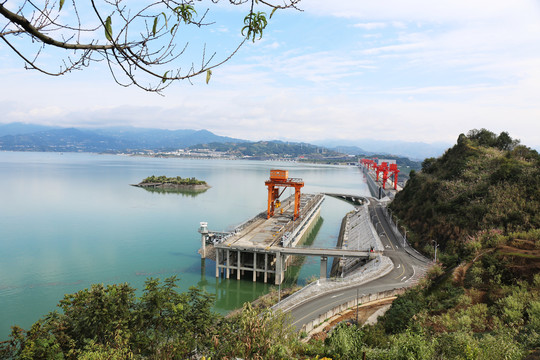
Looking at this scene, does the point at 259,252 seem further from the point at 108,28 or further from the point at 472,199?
the point at 108,28

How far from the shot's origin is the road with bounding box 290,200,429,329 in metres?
17.0

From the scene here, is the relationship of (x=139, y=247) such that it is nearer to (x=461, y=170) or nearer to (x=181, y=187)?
(x=461, y=170)

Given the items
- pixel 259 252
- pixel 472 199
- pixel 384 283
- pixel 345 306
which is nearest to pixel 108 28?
pixel 345 306

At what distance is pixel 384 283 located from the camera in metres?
21.0

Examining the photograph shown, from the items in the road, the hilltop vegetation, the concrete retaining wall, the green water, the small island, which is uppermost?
the hilltop vegetation

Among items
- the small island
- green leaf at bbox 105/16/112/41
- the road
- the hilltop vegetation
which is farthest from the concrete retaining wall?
the small island

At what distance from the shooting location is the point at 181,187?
2992 inches

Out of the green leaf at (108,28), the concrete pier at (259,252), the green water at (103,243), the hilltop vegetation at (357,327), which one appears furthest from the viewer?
the concrete pier at (259,252)

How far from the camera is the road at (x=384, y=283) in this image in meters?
17.0

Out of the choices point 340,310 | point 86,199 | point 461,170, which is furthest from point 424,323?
point 86,199

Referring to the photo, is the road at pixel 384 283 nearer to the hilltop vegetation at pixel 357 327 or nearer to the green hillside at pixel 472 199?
the hilltop vegetation at pixel 357 327

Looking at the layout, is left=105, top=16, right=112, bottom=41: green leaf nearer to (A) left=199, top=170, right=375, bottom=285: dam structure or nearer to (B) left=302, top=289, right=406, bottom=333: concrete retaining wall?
(B) left=302, top=289, right=406, bottom=333: concrete retaining wall

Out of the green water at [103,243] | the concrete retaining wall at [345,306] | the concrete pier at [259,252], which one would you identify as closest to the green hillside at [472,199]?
the concrete retaining wall at [345,306]

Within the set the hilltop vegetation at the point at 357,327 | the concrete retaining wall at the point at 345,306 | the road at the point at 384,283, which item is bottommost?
the road at the point at 384,283
